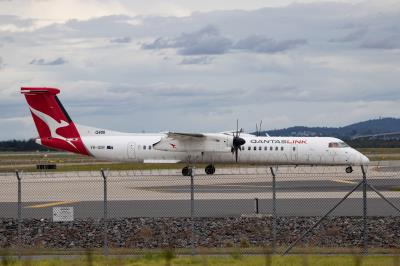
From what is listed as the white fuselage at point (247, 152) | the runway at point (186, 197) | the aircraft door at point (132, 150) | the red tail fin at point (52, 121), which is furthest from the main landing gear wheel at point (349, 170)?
the red tail fin at point (52, 121)

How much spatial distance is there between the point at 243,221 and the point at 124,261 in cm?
793

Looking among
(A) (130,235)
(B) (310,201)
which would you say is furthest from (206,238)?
(B) (310,201)

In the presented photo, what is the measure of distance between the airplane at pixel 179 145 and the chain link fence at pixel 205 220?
14.9 m

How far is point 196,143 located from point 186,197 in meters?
20.7

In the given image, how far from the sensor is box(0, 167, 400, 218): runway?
29356mm

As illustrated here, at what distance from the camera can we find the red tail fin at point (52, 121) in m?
56.7

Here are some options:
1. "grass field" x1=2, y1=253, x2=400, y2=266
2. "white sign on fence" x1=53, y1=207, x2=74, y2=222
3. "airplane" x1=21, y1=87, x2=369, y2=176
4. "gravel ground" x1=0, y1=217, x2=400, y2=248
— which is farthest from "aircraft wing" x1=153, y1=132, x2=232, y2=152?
"grass field" x1=2, y1=253, x2=400, y2=266

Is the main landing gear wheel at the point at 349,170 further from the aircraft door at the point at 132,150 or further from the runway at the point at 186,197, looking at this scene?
the aircraft door at the point at 132,150

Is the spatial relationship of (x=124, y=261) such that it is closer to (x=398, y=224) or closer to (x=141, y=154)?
(x=398, y=224)

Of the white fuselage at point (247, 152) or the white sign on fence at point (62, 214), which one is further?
the white fuselage at point (247, 152)

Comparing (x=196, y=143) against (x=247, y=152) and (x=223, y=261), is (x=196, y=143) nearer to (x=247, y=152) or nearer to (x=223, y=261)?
(x=247, y=152)

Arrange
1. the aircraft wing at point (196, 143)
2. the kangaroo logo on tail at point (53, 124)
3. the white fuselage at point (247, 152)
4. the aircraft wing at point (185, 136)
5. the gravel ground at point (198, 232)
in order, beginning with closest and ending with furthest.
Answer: the gravel ground at point (198, 232) < the aircraft wing at point (185, 136) < the white fuselage at point (247, 152) < the aircraft wing at point (196, 143) < the kangaroo logo on tail at point (53, 124)

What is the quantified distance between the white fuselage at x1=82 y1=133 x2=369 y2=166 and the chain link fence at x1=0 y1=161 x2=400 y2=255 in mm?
14821

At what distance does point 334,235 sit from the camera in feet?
77.3
